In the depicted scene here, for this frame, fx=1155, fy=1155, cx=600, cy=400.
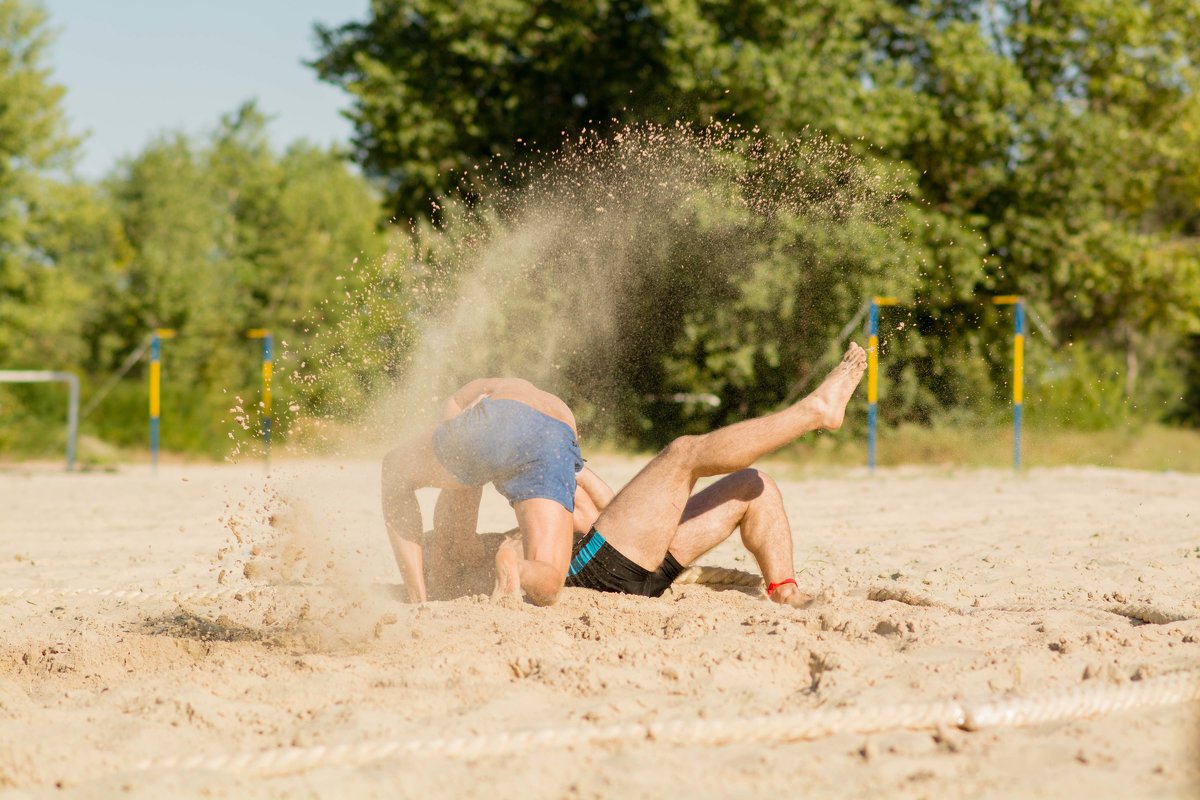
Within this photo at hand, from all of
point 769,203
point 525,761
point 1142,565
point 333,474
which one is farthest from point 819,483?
point 525,761

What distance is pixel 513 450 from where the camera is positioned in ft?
13.7

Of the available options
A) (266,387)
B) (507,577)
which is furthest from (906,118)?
(507,577)

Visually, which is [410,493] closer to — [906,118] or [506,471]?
[506,471]

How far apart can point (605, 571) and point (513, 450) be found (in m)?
0.61

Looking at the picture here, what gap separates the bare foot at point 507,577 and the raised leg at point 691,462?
1.58ft

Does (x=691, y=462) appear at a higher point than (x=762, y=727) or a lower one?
higher

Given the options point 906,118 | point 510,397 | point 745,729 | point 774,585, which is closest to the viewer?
point 745,729

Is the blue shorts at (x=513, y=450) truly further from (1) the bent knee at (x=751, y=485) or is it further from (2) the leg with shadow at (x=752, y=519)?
(1) the bent knee at (x=751, y=485)

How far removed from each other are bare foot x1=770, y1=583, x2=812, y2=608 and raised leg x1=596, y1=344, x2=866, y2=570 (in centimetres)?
47

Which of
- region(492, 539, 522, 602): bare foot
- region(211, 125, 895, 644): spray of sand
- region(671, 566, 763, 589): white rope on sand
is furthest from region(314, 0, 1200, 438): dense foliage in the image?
region(492, 539, 522, 602): bare foot

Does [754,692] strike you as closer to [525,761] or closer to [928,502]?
[525,761]

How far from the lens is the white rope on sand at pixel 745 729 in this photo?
266cm

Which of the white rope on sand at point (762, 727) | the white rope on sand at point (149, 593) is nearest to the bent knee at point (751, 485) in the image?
the white rope on sand at point (762, 727)

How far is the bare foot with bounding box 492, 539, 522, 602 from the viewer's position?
157 inches
